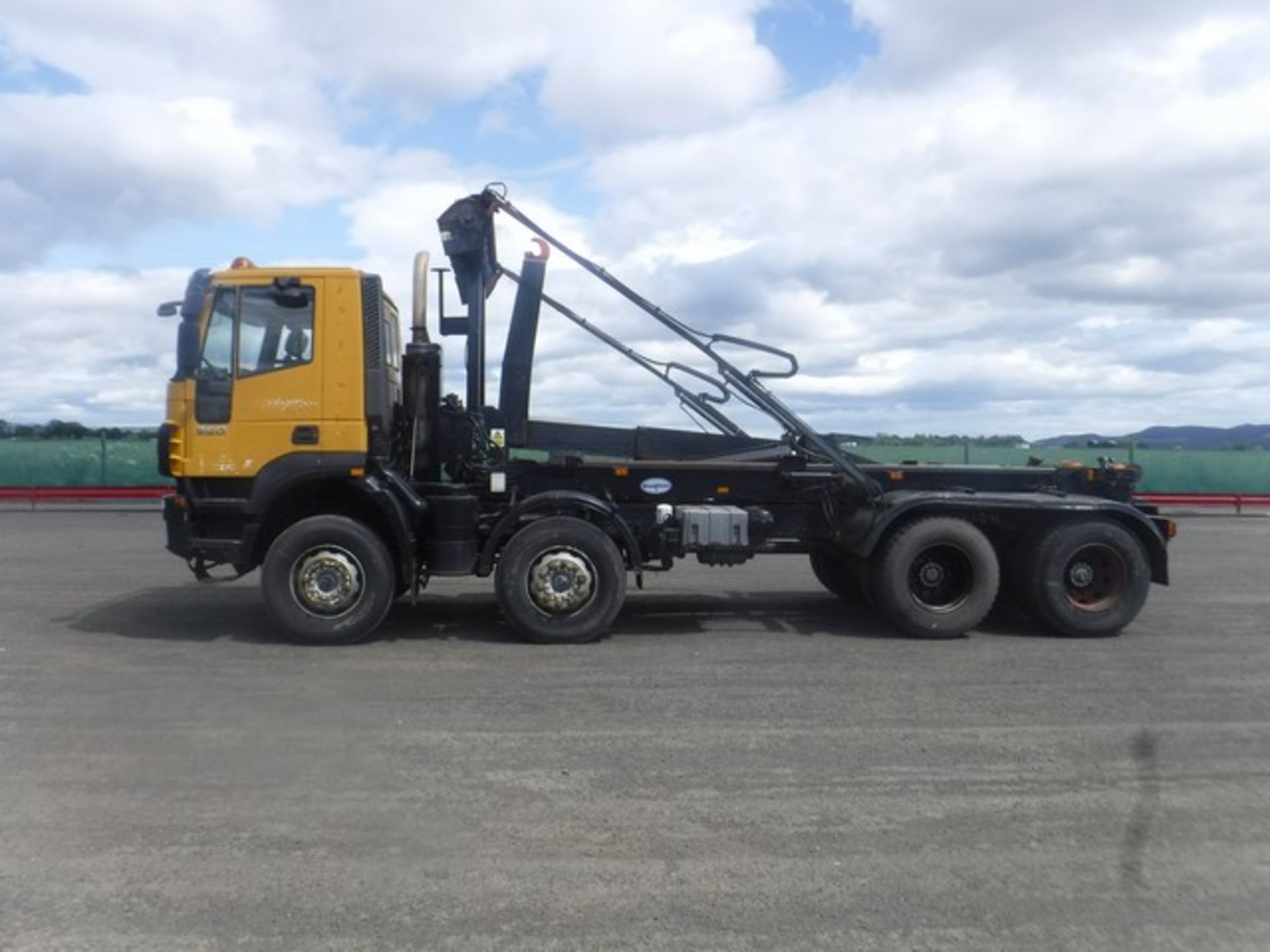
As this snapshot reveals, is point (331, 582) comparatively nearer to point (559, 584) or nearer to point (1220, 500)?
point (559, 584)

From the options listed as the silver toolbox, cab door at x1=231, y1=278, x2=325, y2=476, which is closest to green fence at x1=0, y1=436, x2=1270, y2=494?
cab door at x1=231, y1=278, x2=325, y2=476

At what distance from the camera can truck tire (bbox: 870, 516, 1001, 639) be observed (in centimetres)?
1060

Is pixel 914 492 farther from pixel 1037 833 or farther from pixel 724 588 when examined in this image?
pixel 1037 833

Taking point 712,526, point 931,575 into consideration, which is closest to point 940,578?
point 931,575

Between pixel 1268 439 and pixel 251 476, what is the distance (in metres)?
27.3

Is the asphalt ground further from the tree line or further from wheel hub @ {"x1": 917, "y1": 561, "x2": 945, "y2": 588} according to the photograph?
the tree line

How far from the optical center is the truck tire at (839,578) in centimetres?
1250

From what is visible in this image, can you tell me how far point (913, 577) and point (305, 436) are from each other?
543cm

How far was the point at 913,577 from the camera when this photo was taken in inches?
427

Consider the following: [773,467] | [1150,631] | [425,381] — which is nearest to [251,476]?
[425,381]

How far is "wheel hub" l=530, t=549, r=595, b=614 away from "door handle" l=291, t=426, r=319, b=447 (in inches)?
82.5

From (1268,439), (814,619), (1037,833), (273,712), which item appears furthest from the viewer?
(1268,439)

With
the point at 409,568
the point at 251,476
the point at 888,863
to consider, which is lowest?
the point at 888,863

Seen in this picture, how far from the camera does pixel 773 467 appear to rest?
11.1m
